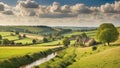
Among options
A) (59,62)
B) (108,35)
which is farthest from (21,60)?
(108,35)

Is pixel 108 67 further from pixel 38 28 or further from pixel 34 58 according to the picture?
pixel 38 28

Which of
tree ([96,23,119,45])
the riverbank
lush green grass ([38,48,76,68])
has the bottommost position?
the riverbank

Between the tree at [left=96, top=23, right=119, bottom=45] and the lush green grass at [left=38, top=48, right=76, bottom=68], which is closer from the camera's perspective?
the lush green grass at [left=38, top=48, right=76, bottom=68]

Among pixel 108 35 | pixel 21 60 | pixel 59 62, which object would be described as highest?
pixel 108 35

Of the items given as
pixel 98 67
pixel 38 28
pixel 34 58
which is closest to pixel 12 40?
pixel 34 58

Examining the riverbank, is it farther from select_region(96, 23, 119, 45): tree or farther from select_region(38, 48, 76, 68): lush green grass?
select_region(96, 23, 119, 45): tree

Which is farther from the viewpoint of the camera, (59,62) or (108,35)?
(108,35)

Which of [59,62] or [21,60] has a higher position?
[59,62]

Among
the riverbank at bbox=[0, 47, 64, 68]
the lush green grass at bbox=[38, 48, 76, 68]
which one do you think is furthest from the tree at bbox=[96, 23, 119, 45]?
the riverbank at bbox=[0, 47, 64, 68]

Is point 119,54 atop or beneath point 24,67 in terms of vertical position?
atop

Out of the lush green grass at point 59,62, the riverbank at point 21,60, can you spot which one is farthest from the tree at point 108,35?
the riverbank at point 21,60

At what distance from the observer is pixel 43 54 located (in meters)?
67.1

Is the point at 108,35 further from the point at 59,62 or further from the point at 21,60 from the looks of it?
the point at 59,62

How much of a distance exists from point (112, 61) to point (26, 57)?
78.1 feet
